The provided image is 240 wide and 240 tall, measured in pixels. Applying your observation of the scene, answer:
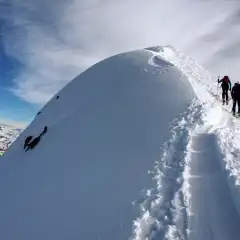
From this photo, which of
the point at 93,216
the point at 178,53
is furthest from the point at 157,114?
the point at 178,53

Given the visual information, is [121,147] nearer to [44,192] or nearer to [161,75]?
[44,192]

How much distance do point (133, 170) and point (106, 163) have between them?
6.13 ft

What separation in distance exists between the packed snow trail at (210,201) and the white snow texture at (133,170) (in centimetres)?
3

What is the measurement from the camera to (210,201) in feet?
28.5

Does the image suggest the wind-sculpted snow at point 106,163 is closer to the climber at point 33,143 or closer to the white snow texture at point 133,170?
the white snow texture at point 133,170

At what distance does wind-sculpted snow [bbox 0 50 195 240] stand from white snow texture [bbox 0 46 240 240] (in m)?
0.05

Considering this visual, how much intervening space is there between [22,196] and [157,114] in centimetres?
815

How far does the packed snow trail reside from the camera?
7.51 meters

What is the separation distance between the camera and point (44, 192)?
14.2 metres

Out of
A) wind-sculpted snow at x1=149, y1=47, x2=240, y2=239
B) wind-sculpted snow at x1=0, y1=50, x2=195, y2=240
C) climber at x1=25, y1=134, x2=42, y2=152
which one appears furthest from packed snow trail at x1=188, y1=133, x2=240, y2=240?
climber at x1=25, y1=134, x2=42, y2=152

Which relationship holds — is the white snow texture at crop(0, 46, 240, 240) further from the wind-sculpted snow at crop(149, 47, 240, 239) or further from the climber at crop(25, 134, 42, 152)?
the climber at crop(25, 134, 42, 152)

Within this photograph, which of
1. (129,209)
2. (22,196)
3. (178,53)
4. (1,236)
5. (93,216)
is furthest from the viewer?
(178,53)

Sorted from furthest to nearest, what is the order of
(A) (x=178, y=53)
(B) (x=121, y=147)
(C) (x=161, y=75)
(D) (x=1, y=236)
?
(A) (x=178, y=53)
(C) (x=161, y=75)
(B) (x=121, y=147)
(D) (x=1, y=236)

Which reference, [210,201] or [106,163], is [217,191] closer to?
[210,201]
